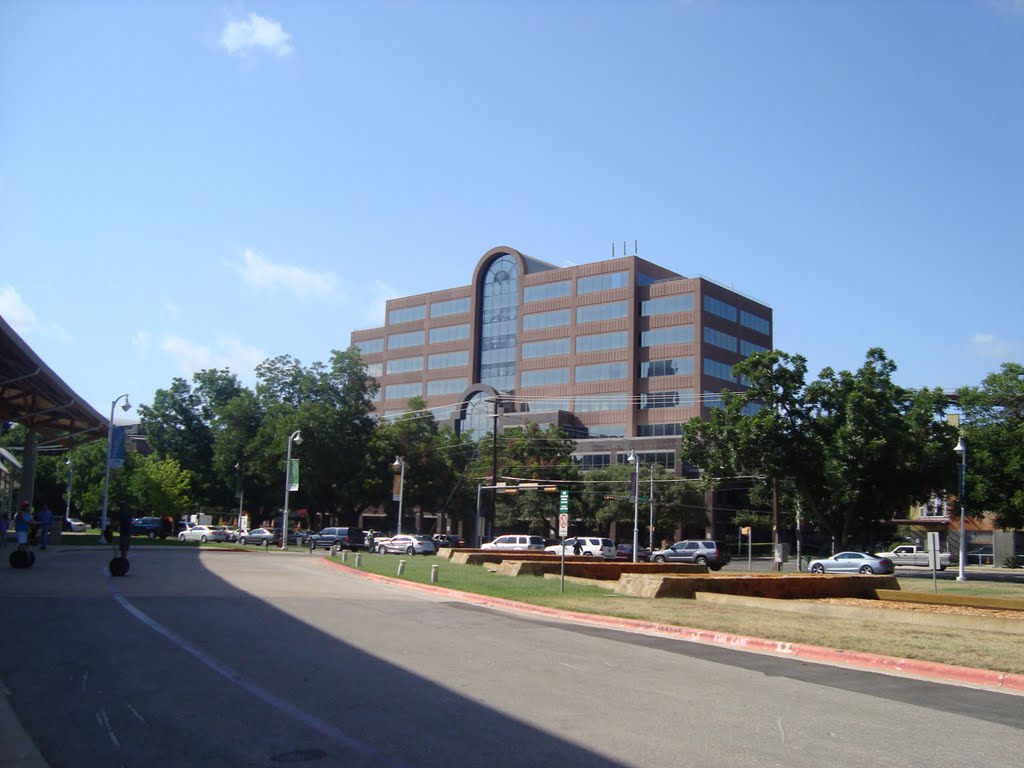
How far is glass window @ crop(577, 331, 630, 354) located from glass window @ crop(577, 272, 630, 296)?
4.99m

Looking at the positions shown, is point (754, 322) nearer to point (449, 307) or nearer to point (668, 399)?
point (668, 399)

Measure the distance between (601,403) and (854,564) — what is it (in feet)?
157

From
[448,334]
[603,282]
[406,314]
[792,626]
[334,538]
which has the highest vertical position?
[603,282]

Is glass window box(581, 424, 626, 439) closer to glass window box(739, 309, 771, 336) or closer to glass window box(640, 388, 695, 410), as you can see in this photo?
glass window box(640, 388, 695, 410)

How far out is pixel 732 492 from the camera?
287 feet

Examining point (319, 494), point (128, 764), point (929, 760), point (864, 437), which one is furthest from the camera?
point (319, 494)

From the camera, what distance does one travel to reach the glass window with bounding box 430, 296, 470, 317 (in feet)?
347

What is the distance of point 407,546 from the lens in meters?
56.1

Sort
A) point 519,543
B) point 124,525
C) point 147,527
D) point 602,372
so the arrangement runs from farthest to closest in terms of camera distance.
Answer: point 602,372 → point 147,527 → point 519,543 → point 124,525

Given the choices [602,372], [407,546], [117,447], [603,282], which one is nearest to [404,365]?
[602,372]

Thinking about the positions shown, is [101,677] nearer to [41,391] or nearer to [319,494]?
[41,391]

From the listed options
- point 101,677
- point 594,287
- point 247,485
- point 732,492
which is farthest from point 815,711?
point 594,287

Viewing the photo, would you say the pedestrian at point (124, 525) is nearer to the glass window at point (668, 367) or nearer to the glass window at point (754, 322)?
the glass window at point (668, 367)

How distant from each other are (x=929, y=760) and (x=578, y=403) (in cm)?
8675
